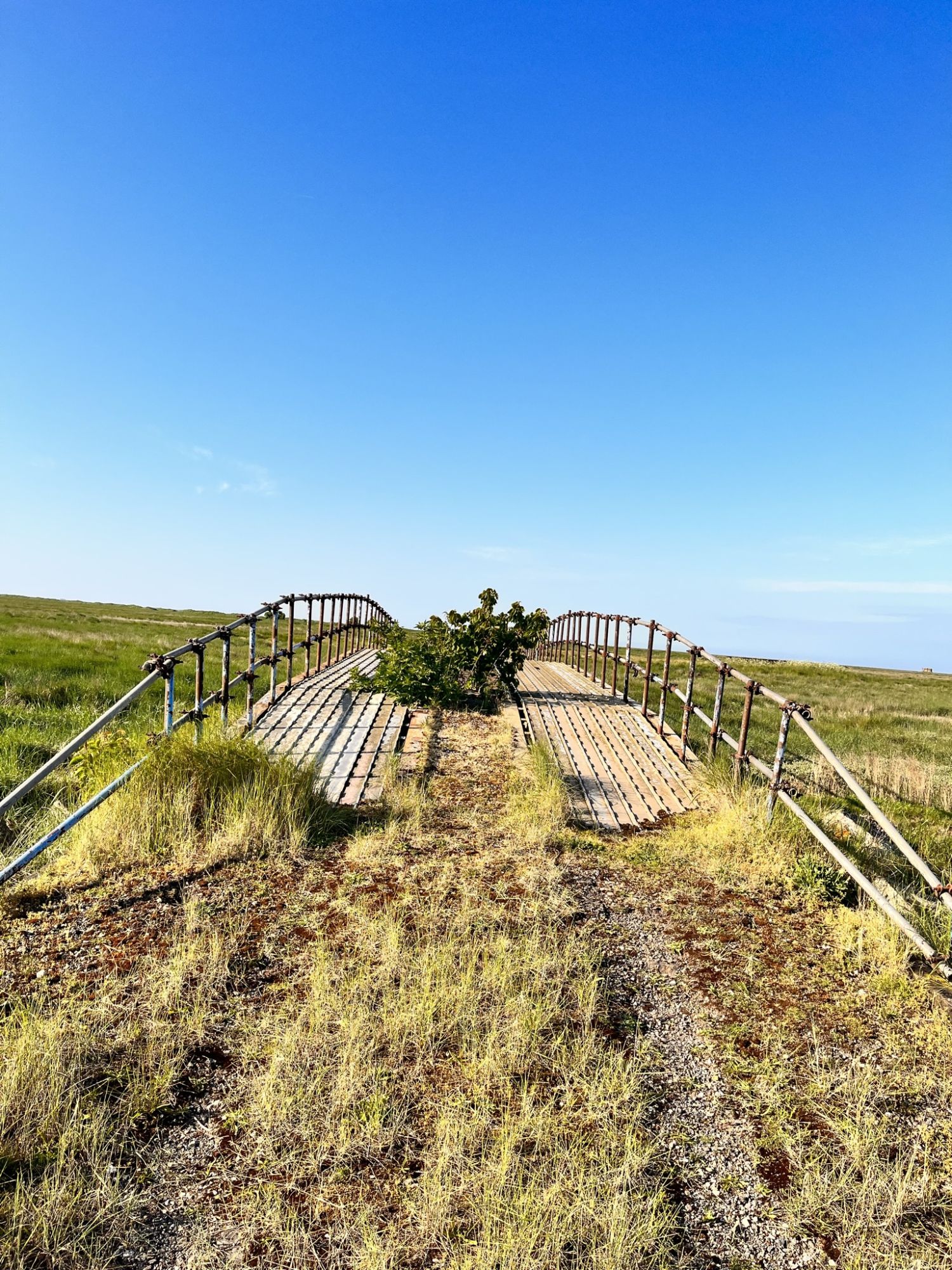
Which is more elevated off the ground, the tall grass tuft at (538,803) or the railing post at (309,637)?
the railing post at (309,637)

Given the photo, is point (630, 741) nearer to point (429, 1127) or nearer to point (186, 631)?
point (429, 1127)

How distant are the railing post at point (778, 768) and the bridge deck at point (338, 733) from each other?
387 centimetres

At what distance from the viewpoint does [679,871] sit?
20.8 ft

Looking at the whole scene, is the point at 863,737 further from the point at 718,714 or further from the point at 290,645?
the point at 290,645

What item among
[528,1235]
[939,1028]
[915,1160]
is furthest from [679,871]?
[528,1235]

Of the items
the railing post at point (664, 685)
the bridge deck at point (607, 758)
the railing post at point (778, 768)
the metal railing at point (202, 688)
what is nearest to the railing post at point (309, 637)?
the metal railing at point (202, 688)

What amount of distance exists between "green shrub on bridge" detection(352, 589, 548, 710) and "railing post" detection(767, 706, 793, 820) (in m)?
5.24

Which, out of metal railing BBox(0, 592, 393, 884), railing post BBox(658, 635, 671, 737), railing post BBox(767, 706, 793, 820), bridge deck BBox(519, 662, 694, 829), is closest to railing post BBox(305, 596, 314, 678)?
metal railing BBox(0, 592, 393, 884)

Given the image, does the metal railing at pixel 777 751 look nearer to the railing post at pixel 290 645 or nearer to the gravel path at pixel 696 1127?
the gravel path at pixel 696 1127

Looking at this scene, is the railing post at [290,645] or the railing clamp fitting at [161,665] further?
the railing post at [290,645]

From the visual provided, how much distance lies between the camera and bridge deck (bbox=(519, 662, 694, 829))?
A: 792 centimetres

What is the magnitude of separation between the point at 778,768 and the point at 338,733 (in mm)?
5423

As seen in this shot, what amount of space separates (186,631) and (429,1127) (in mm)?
31518

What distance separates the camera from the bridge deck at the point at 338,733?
7926 mm
